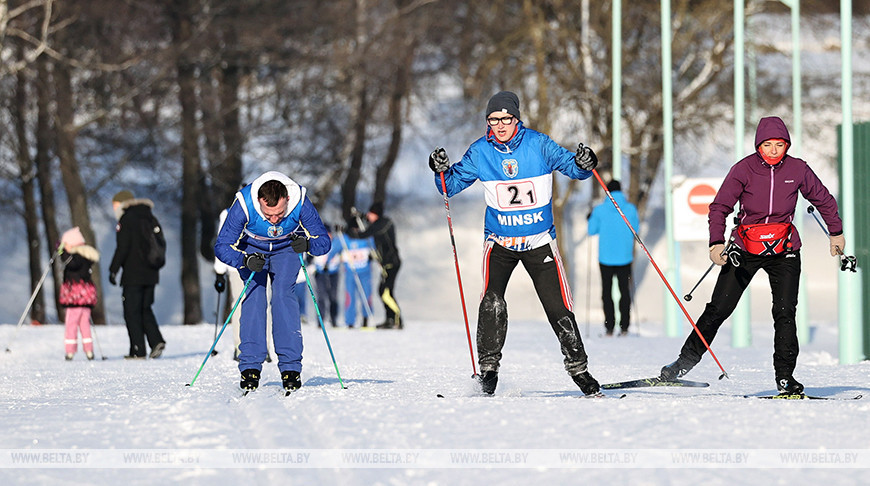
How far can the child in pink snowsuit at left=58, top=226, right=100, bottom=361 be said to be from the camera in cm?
1354

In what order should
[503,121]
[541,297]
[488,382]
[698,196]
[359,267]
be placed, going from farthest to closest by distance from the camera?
[359,267]
[698,196]
[488,382]
[541,297]
[503,121]

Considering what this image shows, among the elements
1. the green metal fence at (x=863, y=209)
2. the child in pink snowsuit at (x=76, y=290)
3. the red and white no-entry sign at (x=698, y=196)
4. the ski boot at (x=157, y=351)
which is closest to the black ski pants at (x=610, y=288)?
the red and white no-entry sign at (x=698, y=196)

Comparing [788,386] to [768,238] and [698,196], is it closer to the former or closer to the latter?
[768,238]

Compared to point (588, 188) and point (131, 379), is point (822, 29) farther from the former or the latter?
point (131, 379)

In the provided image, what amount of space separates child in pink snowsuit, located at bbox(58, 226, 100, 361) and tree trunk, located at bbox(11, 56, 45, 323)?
1248 centimetres

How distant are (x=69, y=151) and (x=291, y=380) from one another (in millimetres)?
17374

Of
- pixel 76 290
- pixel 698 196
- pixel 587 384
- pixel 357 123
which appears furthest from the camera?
pixel 357 123

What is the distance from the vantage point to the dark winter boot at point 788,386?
8.01 metres

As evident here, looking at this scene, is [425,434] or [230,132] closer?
[425,434]

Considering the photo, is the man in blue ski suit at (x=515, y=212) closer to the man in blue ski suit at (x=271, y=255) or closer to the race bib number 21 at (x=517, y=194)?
the race bib number 21 at (x=517, y=194)

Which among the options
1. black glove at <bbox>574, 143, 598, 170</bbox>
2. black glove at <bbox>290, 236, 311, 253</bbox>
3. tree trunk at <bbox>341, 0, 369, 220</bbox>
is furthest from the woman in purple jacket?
tree trunk at <bbox>341, 0, 369, 220</bbox>

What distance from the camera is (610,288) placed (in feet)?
52.5

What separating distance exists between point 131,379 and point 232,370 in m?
0.83

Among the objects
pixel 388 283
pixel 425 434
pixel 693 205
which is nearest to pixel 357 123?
pixel 388 283
